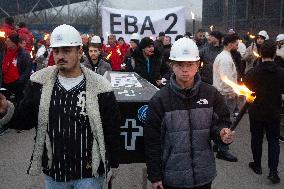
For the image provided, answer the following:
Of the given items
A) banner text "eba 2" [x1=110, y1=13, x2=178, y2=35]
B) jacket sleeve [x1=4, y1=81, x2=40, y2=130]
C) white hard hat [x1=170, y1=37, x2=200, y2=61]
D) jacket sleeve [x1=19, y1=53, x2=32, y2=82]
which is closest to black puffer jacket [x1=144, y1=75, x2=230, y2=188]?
white hard hat [x1=170, y1=37, x2=200, y2=61]

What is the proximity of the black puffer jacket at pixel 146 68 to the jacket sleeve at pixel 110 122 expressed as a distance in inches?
152

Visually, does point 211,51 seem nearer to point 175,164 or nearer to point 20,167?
point 20,167

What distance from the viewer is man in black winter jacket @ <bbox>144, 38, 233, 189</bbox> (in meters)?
3.23

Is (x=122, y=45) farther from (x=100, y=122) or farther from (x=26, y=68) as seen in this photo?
(x=100, y=122)

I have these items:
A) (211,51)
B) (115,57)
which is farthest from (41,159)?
(115,57)

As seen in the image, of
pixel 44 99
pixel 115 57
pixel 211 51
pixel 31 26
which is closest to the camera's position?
pixel 44 99

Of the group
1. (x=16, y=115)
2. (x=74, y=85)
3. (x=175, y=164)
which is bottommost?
(x=175, y=164)

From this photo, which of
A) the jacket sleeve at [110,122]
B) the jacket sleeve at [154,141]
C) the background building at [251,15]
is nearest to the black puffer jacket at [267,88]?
the jacket sleeve at [154,141]

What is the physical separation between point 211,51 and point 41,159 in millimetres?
5964

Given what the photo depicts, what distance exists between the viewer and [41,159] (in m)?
3.23

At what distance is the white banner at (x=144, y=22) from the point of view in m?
12.1

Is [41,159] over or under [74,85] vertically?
under

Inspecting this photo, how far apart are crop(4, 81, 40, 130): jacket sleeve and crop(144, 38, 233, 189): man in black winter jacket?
0.89 metres

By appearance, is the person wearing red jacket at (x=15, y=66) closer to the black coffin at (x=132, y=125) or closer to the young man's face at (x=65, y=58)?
the black coffin at (x=132, y=125)
